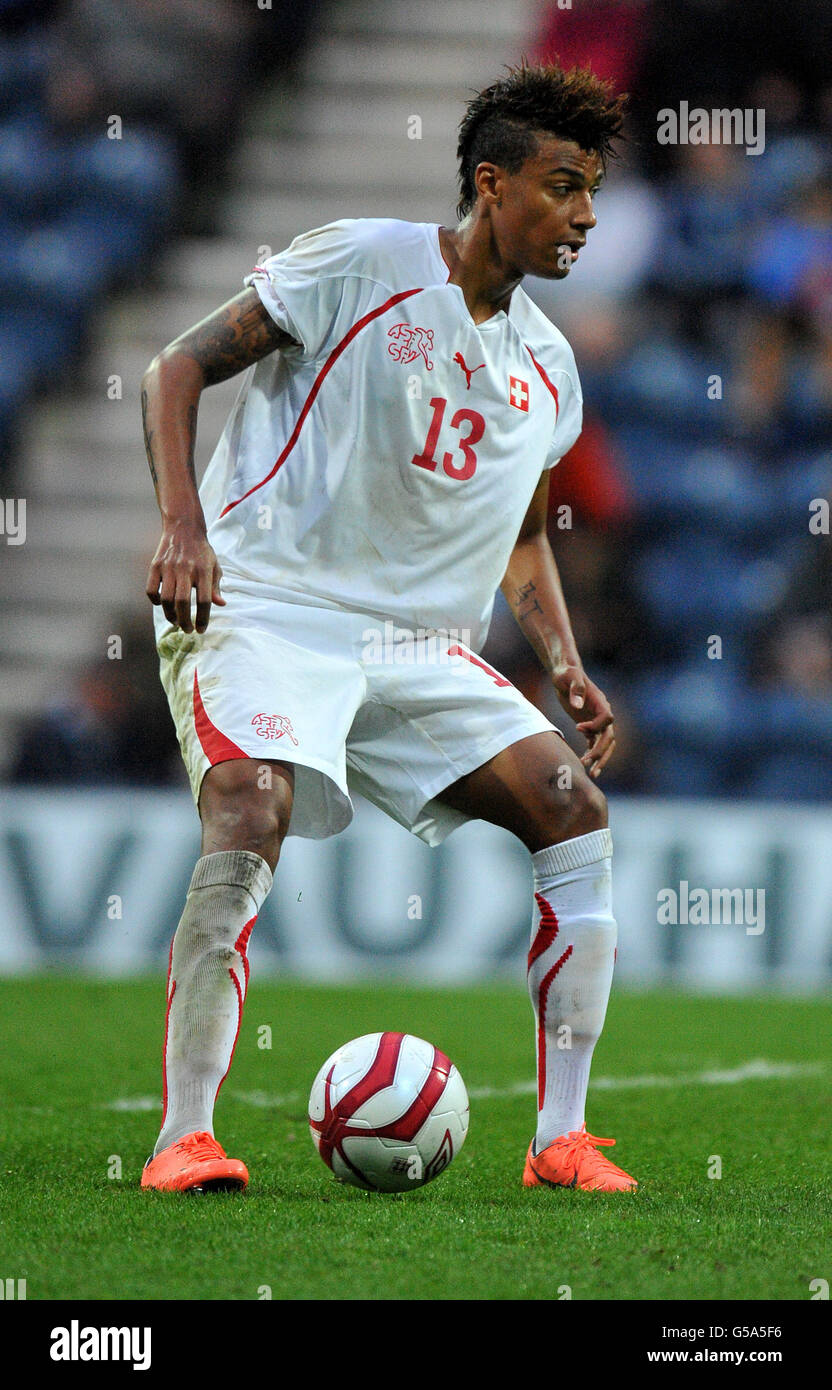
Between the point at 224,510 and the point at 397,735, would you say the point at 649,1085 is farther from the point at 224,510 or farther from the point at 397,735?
the point at 224,510

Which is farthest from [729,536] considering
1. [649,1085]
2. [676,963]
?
[649,1085]

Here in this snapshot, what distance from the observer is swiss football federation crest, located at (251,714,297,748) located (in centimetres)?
357

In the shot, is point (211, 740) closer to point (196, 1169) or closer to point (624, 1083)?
point (196, 1169)

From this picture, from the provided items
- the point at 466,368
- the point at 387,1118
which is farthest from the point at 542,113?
the point at 387,1118

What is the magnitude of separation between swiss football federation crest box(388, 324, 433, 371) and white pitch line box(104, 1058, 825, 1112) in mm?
2209

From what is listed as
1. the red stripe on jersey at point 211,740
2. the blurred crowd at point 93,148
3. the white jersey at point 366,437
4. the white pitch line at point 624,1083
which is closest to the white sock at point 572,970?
the white jersey at point 366,437

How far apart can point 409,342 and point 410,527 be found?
40 cm

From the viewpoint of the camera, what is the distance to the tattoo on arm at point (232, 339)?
3656mm

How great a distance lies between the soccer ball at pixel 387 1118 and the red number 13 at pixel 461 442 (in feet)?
4.17

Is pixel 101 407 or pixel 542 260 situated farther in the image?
pixel 101 407

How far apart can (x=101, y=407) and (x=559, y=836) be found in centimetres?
894

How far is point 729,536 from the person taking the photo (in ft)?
33.9

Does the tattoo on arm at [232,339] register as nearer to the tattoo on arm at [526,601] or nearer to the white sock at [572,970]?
the tattoo on arm at [526,601]
